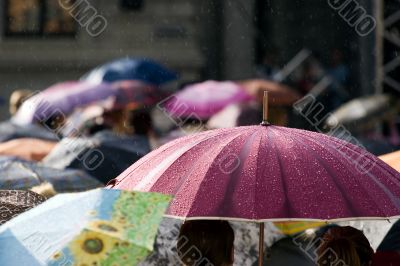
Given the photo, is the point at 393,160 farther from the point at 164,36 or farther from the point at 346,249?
the point at 164,36

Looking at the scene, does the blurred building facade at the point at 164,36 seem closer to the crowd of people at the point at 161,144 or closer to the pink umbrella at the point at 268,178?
the crowd of people at the point at 161,144

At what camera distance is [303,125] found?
18.3 meters

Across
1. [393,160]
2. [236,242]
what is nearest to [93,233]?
[236,242]

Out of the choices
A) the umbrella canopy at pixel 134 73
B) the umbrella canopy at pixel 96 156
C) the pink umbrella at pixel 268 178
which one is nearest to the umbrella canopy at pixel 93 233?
the pink umbrella at pixel 268 178

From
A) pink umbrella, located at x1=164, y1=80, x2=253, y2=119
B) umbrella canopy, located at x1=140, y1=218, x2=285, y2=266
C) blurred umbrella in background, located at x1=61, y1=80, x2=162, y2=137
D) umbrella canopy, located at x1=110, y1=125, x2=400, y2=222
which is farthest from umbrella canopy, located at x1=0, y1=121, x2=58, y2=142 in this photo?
umbrella canopy, located at x1=110, y1=125, x2=400, y2=222

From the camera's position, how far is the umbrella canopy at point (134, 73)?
14836 mm

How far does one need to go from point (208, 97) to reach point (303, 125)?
5913 mm

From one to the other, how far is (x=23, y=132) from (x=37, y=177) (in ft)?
12.1

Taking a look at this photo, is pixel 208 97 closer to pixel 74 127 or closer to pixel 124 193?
pixel 74 127

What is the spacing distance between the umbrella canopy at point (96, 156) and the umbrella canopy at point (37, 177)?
64 centimetres

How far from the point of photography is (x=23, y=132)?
1060 cm

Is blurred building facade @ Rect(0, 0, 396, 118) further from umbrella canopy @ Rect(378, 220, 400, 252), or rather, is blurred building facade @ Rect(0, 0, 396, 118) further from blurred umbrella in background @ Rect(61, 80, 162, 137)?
umbrella canopy @ Rect(378, 220, 400, 252)

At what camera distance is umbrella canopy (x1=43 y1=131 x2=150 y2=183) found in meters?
8.13

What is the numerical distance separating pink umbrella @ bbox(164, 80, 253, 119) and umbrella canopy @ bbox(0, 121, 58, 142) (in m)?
1.57
